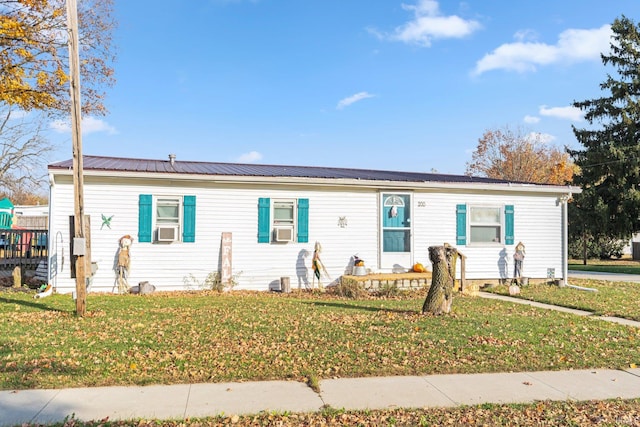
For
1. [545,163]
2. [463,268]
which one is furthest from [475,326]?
[545,163]

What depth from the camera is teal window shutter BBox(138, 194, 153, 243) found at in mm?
10750

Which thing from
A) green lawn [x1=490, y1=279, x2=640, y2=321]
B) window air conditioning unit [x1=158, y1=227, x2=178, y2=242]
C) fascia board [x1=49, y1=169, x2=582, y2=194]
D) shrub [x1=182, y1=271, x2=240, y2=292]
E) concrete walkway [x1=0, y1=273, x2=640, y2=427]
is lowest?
green lawn [x1=490, y1=279, x2=640, y2=321]

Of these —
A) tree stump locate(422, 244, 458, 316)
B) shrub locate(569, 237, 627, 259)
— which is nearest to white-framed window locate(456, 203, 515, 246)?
tree stump locate(422, 244, 458, 316)

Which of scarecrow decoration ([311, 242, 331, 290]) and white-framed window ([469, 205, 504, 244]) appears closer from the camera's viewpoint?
scarecrow decoration ([311, 242, 331, 290])

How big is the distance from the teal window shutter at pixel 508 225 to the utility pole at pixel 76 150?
10907 mm

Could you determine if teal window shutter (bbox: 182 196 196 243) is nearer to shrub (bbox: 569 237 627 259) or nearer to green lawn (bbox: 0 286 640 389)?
green lawn (bbox: 0 286 640 389)

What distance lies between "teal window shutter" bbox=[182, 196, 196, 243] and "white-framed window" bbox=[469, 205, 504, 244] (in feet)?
25.2

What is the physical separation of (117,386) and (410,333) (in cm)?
390

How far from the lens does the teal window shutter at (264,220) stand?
11.5 m

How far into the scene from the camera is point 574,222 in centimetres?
2609

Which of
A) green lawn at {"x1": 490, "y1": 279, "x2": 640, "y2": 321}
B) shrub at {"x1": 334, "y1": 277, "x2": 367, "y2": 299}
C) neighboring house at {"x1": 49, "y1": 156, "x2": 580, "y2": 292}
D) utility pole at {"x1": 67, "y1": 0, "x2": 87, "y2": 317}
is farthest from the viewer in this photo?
shrub at {"x1": 334, "y1": 277, "x2": 367, "y2": 299}

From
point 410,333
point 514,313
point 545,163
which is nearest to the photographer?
point 410,333

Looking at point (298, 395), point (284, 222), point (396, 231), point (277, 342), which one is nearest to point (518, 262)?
point (396, 231)

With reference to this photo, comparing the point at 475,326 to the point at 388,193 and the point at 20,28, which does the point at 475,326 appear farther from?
the point at 20,28
